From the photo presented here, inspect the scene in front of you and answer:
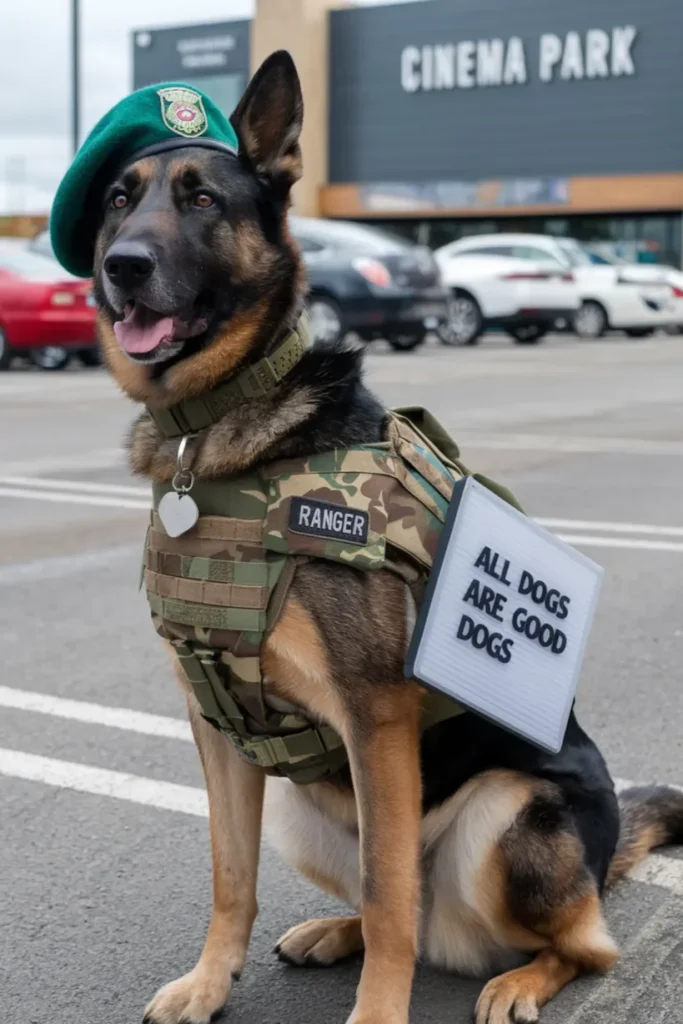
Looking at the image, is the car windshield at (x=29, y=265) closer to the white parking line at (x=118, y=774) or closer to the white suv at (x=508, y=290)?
the white suv at (x=508, y=290)

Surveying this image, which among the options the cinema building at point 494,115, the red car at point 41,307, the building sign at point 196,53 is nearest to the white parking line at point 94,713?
the red car at point 41,307

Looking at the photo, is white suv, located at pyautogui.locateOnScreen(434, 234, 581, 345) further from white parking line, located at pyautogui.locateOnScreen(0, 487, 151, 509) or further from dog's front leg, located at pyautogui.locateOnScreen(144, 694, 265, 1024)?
dog's front leg, located at pyautogui.locateOnScreen(144, 694, 265, 1024)

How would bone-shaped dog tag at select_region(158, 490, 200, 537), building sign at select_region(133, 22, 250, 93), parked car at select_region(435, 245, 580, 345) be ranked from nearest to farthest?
bone-shaped dog tag at select_region(158, 490, 200, 537) → parked car at select_region(435, 245, 580, 345) → building sign at select_region(133, 22, 250, 93)

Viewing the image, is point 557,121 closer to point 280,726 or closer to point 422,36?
point 422,36

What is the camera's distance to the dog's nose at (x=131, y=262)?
9.23 ft

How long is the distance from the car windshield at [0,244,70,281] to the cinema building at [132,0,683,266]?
2473cm

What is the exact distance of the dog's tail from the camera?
3.42 meters

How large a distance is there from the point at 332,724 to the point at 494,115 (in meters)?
42.3

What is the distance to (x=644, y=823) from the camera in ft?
11.5

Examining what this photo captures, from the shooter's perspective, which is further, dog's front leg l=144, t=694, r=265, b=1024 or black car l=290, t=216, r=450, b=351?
black car l=290, t=216, r=450, b=351

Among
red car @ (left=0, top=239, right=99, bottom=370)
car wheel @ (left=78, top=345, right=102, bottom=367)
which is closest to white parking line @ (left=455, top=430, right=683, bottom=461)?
red car @ (left=0, top=239, right=99, bottom=370)

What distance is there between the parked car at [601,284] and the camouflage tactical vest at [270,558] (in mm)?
21884

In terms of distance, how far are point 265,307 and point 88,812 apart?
178 cm

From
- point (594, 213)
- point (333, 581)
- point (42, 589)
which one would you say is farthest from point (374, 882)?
point (594, 213)
